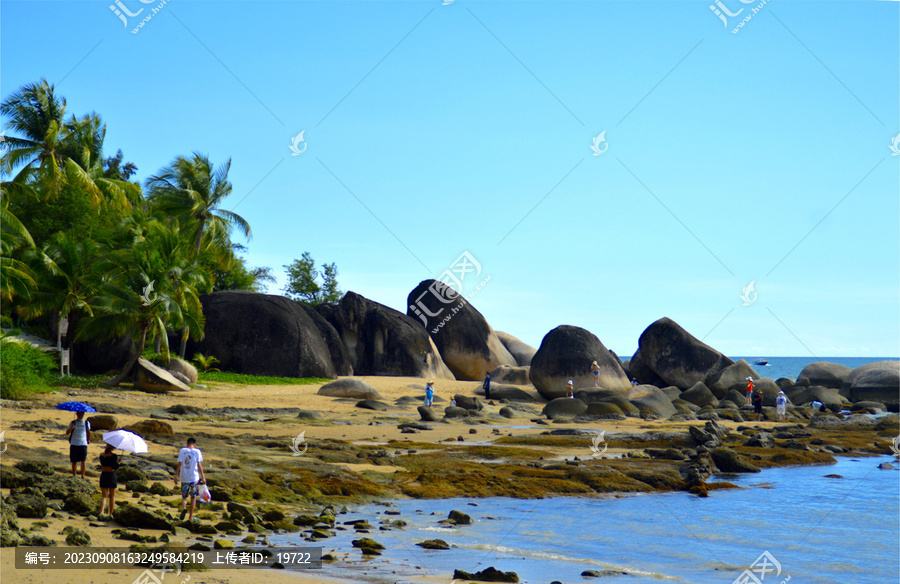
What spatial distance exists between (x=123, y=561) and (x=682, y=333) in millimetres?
32532

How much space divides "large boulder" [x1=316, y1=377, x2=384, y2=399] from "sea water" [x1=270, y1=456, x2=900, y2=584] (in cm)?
1625

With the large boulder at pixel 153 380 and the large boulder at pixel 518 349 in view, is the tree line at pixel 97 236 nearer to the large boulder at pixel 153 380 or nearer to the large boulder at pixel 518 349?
the large boulder at pixel 153 380

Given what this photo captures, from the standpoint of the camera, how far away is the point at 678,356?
36.4 m

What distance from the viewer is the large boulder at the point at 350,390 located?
29188 millimetres

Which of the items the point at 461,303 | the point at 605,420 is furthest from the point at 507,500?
the point at 461,303

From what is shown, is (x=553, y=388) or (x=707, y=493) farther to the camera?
(x=553, y=388)

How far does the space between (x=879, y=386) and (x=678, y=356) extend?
11.1m

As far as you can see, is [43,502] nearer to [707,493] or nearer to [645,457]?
[707,493]

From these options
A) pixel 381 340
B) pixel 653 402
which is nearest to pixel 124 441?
pixel 653 402

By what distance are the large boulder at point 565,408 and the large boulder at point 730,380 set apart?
10.3 meters

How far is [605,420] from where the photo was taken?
26094mm

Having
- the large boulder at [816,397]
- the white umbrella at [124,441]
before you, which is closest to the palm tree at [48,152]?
the white umbrella at [124,441]

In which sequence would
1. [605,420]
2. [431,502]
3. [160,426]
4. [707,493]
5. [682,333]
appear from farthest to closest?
[682,333] → [605,420] → [160,426] → [707,493] → [431,502]

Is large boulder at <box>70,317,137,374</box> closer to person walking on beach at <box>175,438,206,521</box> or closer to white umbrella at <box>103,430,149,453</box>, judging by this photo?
white umbrella at <box>103,430,149,453</box>
